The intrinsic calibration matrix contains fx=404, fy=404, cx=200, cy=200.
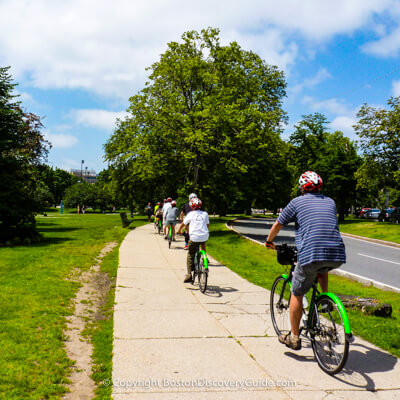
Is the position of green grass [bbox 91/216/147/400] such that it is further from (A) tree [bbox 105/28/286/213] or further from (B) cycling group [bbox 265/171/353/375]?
(A) tree [bbox 105/28/286/213]

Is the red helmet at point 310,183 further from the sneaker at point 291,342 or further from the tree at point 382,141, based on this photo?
the tree at point 382,141

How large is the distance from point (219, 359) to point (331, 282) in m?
6.63

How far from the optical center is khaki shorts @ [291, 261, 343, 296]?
13.4 feet

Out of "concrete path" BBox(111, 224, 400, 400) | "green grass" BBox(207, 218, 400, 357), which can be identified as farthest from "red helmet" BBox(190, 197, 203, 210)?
"green grass" BBox(207, 218, 400, 357)

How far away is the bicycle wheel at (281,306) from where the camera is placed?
5152mm

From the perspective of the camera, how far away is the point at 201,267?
822 cm

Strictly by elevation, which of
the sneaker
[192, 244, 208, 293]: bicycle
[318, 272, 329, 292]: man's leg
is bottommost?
the sneaker

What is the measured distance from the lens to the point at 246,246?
18.3 m

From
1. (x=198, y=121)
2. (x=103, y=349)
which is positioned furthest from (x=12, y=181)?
(x=103, y=349)

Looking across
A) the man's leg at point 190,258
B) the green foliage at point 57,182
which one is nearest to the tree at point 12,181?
the man's leg at point 190,258

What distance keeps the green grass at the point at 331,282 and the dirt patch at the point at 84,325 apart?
134 inches

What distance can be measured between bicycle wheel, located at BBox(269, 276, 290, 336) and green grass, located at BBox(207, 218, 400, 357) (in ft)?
3.26

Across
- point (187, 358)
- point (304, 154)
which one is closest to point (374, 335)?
point (187, 358)

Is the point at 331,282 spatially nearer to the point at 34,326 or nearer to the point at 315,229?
the point at 315,229
